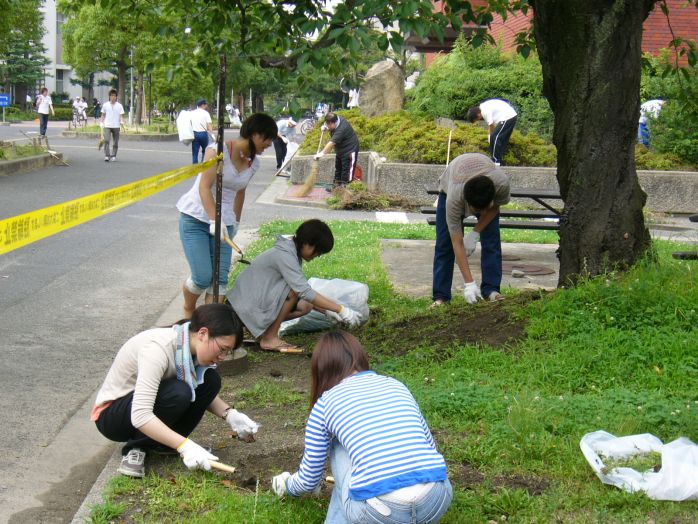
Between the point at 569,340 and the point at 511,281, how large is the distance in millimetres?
3364

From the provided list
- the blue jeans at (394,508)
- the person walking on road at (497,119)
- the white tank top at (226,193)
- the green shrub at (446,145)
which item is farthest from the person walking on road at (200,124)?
the blue jeans at (394,508)

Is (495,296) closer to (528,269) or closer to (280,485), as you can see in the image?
(528,269)

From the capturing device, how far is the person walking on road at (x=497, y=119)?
50.2ft

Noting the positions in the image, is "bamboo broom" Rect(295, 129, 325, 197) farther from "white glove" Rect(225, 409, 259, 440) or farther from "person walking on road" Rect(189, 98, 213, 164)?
"white glove" Rect(225, 409, 259, 440)

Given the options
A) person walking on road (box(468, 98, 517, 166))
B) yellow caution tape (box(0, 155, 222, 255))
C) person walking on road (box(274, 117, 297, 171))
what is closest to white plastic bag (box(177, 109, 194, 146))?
person walking on road (box(274, 117, 297, 171))

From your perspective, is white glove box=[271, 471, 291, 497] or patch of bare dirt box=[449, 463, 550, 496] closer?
white glove box=[271, 471, 291, 497]

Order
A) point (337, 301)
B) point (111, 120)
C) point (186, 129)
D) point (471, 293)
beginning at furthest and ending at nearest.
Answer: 1. point (111, 120)
2. point (186, 129)
3. point (471, 293)
4. point (337, 301)

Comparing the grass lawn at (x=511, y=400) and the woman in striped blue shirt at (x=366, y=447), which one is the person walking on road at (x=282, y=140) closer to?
the grass lawn at (x=511, y=400)

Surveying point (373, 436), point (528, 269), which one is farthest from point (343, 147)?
point (373, 436)

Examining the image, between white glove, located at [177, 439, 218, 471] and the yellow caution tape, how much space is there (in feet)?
4.43

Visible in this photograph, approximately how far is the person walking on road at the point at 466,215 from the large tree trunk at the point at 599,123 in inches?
30.4

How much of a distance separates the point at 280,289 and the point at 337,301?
670mm

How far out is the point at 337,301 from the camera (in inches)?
269

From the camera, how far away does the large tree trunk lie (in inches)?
244
